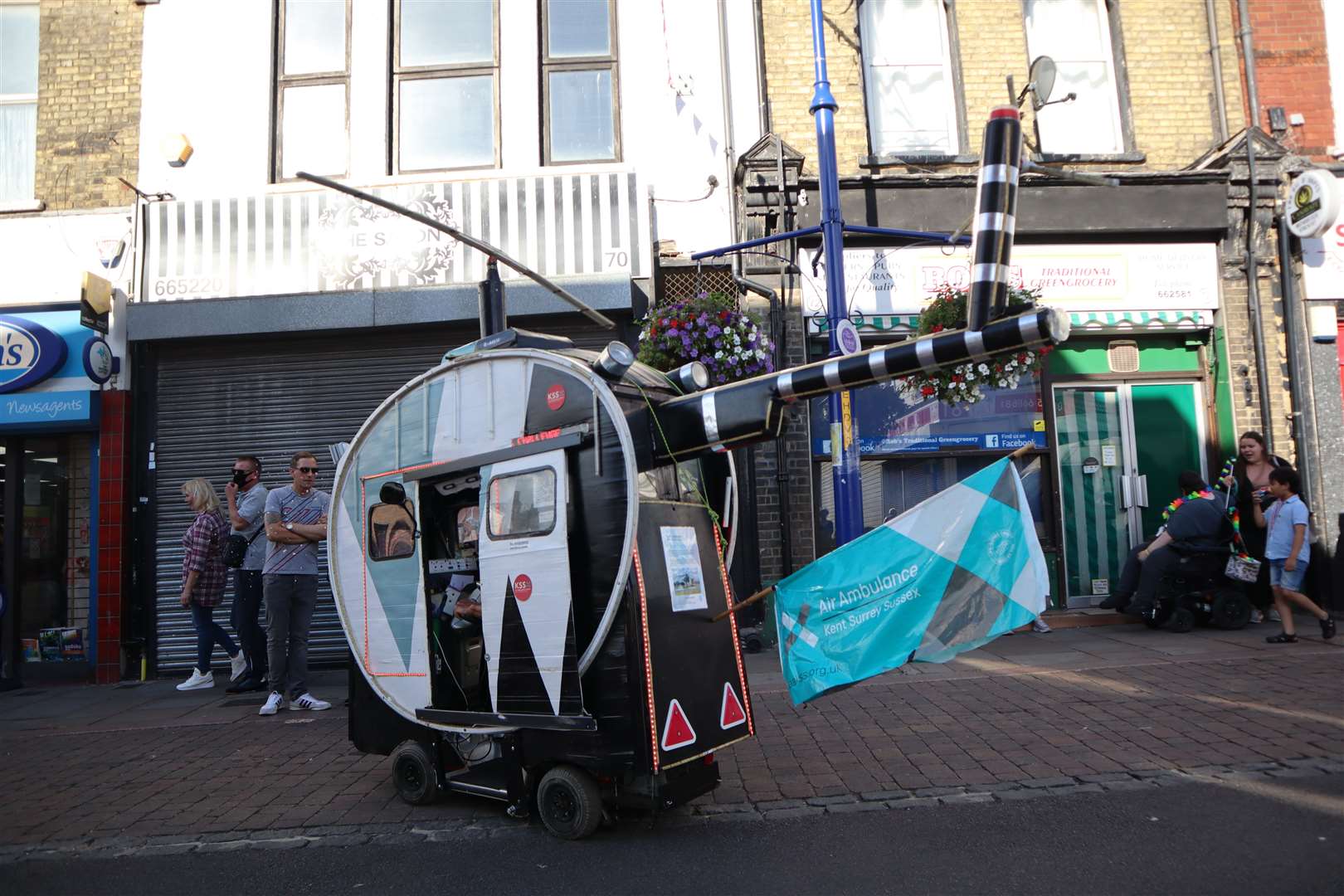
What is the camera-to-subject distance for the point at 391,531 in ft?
16.3

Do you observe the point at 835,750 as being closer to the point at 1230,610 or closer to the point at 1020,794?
the point at 1020,794

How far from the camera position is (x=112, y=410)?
32.4 feet

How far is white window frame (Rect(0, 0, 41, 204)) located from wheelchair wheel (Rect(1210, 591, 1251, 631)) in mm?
13276

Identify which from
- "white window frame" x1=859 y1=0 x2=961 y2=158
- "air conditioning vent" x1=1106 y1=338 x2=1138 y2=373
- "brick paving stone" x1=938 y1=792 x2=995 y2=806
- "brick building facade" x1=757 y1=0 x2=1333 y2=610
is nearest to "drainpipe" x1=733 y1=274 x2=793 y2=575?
"brick building facade" x1=757 y1=0 x2=1333 y2=610

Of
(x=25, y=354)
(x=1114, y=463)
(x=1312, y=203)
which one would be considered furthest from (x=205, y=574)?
(x=1312, y=203)

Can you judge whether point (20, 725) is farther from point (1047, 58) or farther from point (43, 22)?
point (1047, 58)

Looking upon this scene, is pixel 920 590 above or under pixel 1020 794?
above

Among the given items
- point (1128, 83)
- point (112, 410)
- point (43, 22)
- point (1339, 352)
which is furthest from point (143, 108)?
point (1339, 352)

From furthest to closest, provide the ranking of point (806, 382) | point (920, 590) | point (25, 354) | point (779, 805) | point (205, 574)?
point (25, 354)
point (205, 574)
point (779, 805)
point (920, 590)
point (806, 382)

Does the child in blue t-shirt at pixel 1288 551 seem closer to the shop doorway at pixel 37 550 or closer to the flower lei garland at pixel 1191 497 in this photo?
the flower lei garland at pixel 1191 497

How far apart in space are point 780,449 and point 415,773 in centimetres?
546

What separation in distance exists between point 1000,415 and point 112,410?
9713 millimetres

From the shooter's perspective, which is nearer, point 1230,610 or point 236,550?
point 236,550

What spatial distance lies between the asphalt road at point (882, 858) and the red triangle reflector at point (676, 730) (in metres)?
0.46
